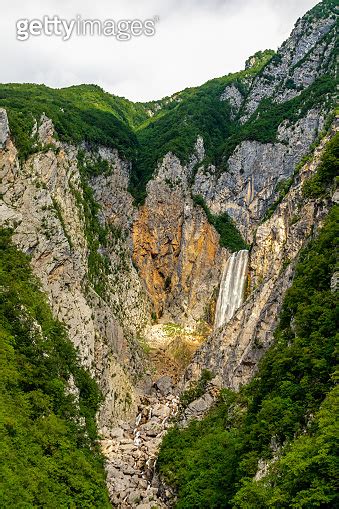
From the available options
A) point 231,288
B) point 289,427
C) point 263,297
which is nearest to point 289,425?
point 289,427

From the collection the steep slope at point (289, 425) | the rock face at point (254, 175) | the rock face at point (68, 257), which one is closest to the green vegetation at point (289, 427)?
the steep slope at point (289, 425)

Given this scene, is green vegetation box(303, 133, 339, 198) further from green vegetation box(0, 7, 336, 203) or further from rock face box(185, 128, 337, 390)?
green vegetation box(0, 7, 336, 203)

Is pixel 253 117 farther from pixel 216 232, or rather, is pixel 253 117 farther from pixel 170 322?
pixel 170 322

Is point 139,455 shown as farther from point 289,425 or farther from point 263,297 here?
point 289,425

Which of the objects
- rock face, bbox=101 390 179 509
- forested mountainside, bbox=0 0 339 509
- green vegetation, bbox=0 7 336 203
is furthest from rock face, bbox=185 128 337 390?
green vegetation, bbox=0 7 336 203

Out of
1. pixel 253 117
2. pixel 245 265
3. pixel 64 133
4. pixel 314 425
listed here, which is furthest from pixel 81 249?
pixel 253 117

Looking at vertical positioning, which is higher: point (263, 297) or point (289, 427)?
point (263, 297)

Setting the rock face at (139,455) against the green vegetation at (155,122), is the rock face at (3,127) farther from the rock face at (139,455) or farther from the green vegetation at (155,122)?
the rock face at (139,455)
